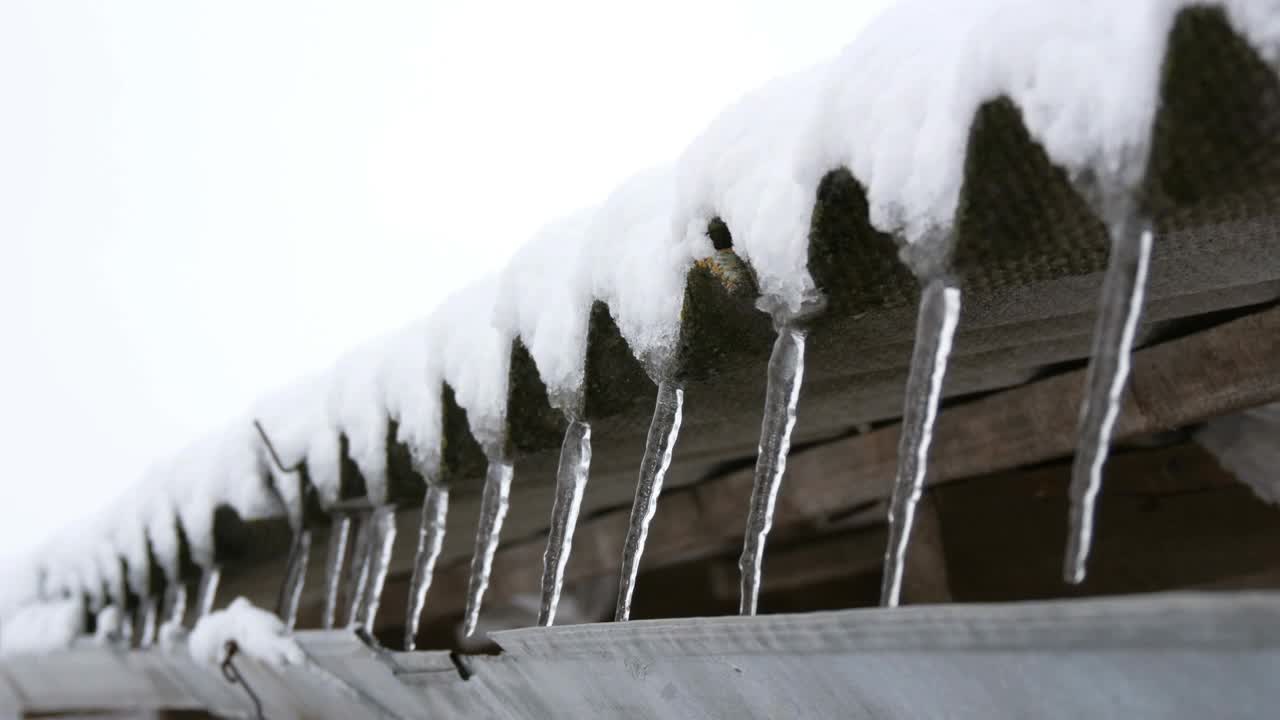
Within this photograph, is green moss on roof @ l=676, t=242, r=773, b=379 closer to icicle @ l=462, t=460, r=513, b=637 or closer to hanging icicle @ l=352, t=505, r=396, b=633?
icicle @ l=462, t=460, r=513, b=637

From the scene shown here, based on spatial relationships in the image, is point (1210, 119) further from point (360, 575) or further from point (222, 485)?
point (222, 485)

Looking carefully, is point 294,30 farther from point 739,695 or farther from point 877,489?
point 739,695

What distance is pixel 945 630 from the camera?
1.00 metres

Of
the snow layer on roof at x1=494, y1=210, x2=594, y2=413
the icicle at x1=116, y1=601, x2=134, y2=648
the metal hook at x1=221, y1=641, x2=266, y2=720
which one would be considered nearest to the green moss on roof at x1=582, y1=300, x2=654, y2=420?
the snow layer on roof at x1=494, y1=210, x2=594, y2=413

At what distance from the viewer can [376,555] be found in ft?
7.77

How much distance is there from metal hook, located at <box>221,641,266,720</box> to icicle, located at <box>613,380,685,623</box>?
1.58m

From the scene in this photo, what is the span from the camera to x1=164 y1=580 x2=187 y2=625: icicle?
3.38 meters

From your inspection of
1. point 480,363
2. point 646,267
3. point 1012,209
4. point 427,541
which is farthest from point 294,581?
point 1012,209

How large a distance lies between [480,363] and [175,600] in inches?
83.3

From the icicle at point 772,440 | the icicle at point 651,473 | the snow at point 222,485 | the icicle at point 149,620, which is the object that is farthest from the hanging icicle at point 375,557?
the icicle at point 149,620

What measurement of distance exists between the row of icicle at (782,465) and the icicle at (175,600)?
1049mm

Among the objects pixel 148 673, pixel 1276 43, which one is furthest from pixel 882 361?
pixel 148 673

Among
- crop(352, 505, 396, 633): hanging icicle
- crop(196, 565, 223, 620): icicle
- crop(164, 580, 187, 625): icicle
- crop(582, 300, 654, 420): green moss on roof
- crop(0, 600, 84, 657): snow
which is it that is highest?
crop(582, 300, 654, 420): green moss on roof

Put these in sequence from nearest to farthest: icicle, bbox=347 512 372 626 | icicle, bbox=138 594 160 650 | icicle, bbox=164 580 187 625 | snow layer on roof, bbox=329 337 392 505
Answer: snow layer on roof, bbox=329 337 392 505 → icicle, bbox=347 512 372 626 → icicle, bbox=164 580 187 625 → icicle, bbox=138 594 160 650
